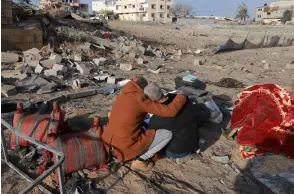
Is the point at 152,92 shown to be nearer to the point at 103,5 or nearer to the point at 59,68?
the point at 59,68

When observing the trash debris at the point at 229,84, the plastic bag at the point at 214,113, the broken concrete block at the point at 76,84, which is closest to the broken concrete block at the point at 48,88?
the broken concrete block at the point at 76,84

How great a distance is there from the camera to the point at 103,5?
83.9m

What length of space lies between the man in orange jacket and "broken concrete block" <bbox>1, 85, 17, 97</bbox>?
350 centimetres

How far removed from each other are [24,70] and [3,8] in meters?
3.01

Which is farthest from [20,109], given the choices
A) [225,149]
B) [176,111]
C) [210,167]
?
[225,149]

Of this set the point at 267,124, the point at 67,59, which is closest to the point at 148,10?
the point at 67,59

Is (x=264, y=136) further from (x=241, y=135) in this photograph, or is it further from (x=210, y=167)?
(x=210, y=167)

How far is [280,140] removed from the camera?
377 centimetres

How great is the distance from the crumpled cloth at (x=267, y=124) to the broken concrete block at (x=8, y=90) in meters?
4.69

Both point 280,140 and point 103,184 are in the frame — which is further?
point 280,140

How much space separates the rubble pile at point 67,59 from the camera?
6660 millimetres

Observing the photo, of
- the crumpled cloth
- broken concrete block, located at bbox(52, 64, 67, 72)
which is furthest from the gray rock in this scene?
the crumpled cloth

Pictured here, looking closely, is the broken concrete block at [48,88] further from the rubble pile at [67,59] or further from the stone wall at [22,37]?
the stone wall at [22,37]

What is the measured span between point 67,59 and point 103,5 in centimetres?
8072
